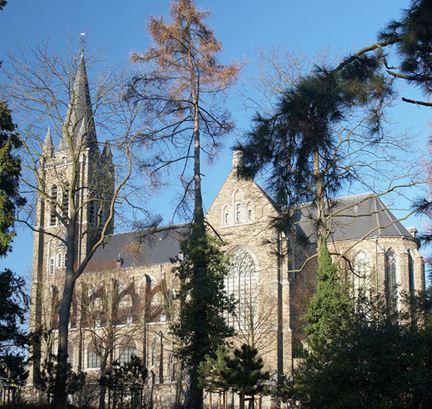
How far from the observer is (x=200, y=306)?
762 inches

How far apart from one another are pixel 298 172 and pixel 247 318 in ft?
104

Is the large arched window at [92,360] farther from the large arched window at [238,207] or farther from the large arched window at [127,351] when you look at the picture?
the large arched window at [238,207]

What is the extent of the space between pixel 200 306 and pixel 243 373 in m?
3.12

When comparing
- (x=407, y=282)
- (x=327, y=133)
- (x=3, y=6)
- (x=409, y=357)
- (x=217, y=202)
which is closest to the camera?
(x=327, y=133)

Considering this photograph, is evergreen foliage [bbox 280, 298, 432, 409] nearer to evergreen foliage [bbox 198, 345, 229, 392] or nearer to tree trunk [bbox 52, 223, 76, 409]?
evergreen foliage [bbox 198, 345, 229, 392]

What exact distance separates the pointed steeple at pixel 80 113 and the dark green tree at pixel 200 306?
16.9ft

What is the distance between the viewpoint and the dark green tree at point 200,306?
19.2 metres

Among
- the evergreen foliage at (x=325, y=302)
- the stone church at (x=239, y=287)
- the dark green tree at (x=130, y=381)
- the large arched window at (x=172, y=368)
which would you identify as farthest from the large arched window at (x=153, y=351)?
the evergreen foliage at (x=325, y=302)

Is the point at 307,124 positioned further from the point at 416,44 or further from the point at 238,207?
the point at 238,207

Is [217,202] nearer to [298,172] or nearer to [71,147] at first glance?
[71,147]

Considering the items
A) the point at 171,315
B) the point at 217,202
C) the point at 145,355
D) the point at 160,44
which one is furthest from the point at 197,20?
the point at 145,355

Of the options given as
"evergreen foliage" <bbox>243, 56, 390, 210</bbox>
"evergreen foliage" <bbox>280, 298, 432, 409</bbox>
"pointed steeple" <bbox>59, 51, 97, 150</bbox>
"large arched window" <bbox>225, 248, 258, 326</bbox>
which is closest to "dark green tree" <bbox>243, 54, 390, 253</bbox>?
"evergreen foliage" <bbox>243, 56, 390, 210</bbox>

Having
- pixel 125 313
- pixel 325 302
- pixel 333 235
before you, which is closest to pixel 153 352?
pixel 125 313

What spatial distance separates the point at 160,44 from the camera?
72.5ft
